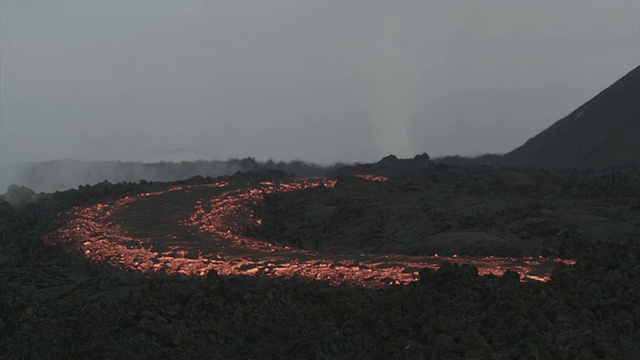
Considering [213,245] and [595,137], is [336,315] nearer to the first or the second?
[213,245]

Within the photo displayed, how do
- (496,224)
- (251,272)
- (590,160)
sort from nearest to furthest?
(251,272) → (496,224) → (590,160)

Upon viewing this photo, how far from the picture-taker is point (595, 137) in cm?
4994

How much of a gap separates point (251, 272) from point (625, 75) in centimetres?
4990

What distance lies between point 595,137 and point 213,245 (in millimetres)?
36962

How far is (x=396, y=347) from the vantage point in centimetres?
979

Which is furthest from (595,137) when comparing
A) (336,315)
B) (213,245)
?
(336,315)

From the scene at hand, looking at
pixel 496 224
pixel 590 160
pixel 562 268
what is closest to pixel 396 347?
pixel 562 268

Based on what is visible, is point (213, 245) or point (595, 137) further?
point (595, 137)

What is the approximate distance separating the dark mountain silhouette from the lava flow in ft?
60.1

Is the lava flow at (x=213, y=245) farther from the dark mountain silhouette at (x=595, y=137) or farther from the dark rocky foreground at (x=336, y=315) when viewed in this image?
the dark mountain silhouette at (x=595, y=137)

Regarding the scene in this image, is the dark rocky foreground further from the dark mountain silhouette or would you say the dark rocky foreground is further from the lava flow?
the dark mountain silhouette

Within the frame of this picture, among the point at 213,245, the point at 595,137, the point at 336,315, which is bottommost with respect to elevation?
the point at 336,315

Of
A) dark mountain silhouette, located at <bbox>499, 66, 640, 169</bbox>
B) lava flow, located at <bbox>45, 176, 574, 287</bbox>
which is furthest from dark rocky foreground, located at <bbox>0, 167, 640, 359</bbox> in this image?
dark mountain silhouette, located at <bbox>499, 66, 640, 169</bbox>

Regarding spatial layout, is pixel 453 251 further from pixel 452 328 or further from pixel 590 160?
pixel 590 160
